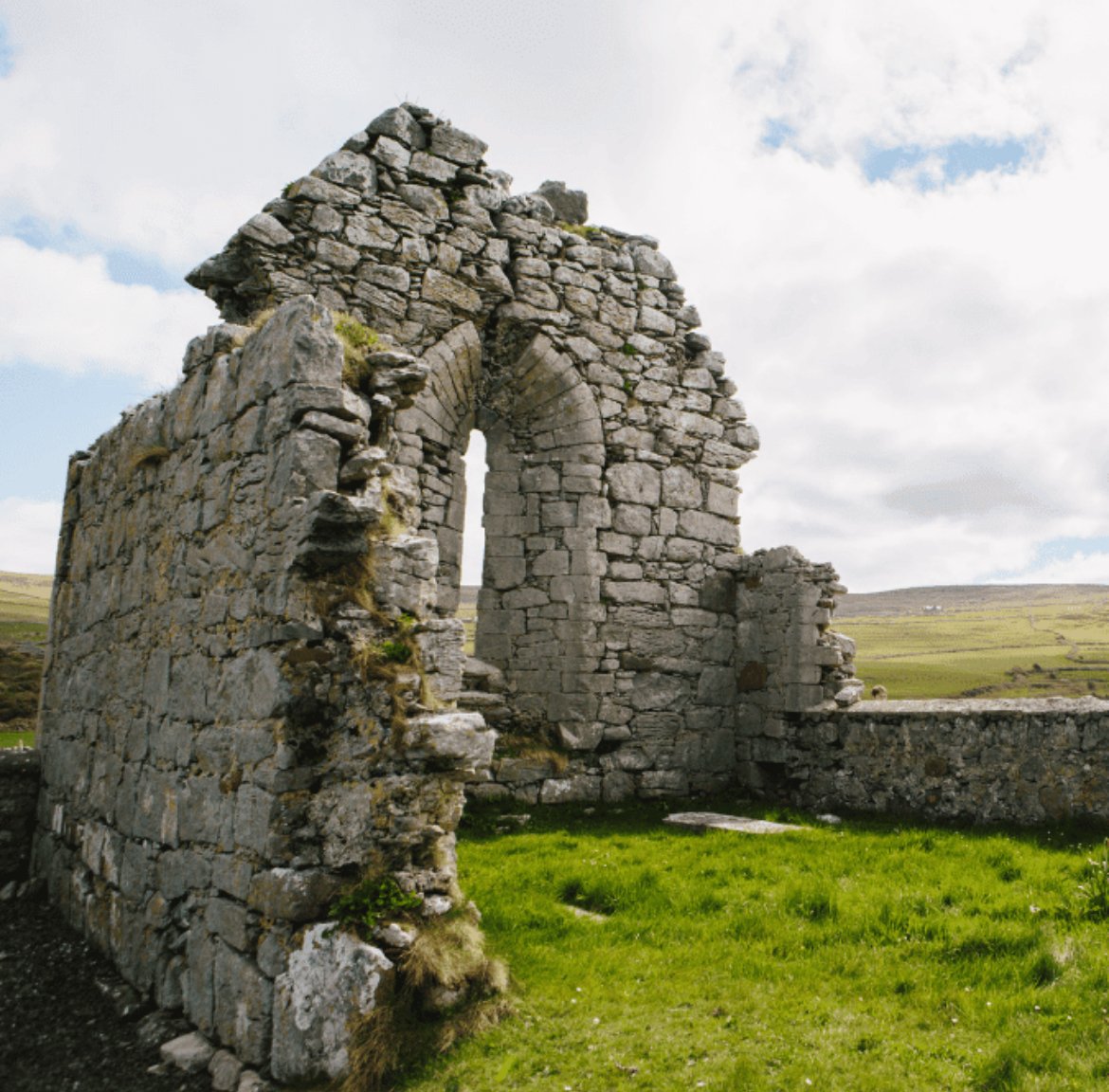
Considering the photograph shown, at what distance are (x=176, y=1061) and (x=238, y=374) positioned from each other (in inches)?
154

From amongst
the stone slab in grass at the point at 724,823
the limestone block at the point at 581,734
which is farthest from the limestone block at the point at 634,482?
the stone slab in grass at the point at 724,823

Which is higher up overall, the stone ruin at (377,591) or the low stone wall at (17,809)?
the stone ruin at (377,591)

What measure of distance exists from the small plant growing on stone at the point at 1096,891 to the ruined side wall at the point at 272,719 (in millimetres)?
4087

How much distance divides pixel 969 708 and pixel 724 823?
8.88ft

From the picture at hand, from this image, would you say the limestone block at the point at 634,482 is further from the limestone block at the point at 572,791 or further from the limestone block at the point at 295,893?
the limestone block at the point at 295,893

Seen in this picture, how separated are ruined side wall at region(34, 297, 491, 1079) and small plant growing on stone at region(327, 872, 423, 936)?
0.08 meters

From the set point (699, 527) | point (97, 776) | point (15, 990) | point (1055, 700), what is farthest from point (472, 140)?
point (15, 990)

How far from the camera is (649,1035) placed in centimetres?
494

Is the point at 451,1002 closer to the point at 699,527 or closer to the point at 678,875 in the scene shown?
the point at 678,875

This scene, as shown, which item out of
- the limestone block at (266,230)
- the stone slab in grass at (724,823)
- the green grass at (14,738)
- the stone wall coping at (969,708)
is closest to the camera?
the stone wall coping at (969,708)

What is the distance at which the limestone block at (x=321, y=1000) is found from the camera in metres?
4.57

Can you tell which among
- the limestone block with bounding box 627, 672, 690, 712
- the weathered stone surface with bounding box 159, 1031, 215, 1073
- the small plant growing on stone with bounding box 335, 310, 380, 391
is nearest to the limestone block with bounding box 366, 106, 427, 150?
the small plant growing on stone with bounding box 335, 310, 380, 391

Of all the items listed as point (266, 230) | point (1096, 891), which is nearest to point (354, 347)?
point (266, 230)

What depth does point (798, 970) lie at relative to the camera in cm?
568
